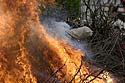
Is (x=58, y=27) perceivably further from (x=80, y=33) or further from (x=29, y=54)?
(x=29, y=54)

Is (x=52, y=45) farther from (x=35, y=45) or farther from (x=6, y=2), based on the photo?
(x=6, y=2)

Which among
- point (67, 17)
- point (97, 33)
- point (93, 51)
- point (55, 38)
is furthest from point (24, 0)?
point (67, 17)

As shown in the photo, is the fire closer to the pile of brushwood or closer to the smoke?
the pile of brushwood

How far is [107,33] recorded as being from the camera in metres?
8.95

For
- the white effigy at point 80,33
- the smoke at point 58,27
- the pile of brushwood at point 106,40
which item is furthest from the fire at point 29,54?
the white effigy at point 80,33

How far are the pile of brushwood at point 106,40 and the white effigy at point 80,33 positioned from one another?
0.15 m

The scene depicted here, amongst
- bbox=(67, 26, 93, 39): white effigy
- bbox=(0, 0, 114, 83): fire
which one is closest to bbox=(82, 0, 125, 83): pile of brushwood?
bbox=(67, 26, 93, 39): white effigy

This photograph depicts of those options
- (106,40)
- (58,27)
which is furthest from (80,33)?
(106,40)

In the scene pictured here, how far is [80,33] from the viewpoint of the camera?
8820 millimetres

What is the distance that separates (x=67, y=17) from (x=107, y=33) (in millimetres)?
2060

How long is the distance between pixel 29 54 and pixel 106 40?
1.64 meters

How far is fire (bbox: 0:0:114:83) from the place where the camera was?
6230 mm

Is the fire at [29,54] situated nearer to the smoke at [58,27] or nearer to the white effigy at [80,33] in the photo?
the smoke at [58,27]

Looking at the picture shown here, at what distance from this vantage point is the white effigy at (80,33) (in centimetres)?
873
